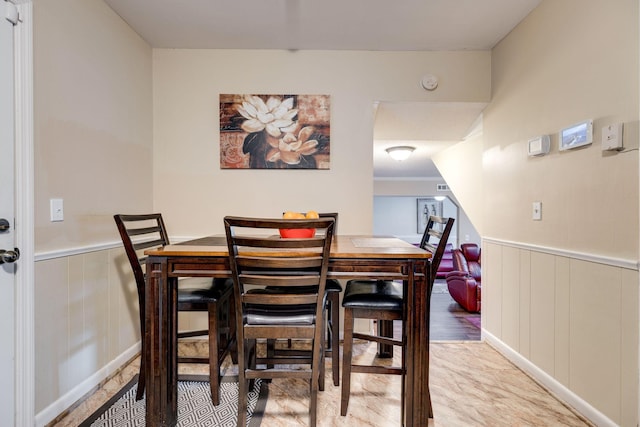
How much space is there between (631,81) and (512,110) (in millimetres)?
976

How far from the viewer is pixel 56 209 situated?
1.71 metres

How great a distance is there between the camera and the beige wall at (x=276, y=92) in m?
2.69

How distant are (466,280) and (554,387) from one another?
7.04 feet

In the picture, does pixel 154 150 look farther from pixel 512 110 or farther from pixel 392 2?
pixel 512 110

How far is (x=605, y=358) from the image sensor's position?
5.32 ft

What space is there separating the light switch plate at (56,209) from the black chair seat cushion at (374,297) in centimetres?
153

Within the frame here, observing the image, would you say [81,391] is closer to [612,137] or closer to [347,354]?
[347,354]

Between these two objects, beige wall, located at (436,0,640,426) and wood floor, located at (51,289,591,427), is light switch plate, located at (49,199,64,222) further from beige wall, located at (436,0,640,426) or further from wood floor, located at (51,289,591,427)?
beige wall, located at (436,0,640,426)
